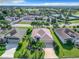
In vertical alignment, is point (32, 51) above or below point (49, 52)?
above

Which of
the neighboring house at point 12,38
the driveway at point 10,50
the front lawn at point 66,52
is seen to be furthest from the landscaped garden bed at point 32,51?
the neighboring house at point 12,38

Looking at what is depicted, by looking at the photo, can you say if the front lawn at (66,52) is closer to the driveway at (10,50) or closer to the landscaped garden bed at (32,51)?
the landscaped garden bed at (32,51)

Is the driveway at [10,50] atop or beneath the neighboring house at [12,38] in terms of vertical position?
beneath

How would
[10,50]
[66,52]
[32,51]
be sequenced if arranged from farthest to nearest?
[10,50] → [66,52] → [32,51]

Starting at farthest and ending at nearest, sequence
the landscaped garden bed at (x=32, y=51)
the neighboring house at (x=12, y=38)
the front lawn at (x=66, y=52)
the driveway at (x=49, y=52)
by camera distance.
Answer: the neighboring house at (x=12, y=38) < the front lawn at (x=66, y=52) < the driveway at (x=49, y=52) < the landscaped garden bed at (x=32, y=51)

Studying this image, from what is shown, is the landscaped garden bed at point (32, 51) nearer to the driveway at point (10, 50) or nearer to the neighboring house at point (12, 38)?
the driveway at point (10, 50)

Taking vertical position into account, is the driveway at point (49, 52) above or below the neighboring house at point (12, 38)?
below

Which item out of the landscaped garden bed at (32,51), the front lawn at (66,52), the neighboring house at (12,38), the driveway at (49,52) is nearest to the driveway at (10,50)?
the landscaped garden bed at (32,51)

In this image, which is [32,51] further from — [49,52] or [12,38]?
[12,38]

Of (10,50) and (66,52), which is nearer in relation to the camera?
(66,52)

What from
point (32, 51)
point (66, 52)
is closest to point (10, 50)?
point (32, 51)

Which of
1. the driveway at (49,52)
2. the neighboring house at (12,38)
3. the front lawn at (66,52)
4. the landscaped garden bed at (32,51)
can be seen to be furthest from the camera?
the neighboring house at (12,38)

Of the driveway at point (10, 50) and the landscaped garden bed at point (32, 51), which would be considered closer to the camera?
the landscaped garden bed at point (32, 51)
